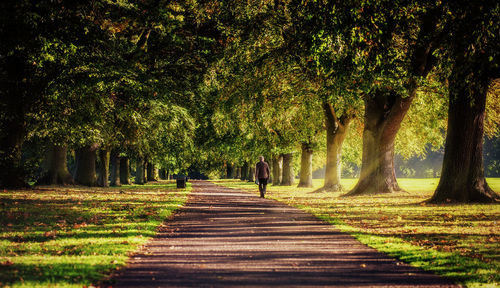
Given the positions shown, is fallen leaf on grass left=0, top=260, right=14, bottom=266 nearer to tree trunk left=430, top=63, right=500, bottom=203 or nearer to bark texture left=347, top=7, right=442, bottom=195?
tree trunk left=430, top=63, right=500, bottom=203

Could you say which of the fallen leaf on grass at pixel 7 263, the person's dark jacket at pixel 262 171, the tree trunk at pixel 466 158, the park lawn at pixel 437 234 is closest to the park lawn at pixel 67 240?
Answer: the fallen leaf on grass at pixel 7 263

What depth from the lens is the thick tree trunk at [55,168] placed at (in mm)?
26469

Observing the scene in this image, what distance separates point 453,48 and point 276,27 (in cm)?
921

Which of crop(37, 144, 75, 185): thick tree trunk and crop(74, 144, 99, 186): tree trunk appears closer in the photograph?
crop(37, 144, 75, 185): thick tree trunk

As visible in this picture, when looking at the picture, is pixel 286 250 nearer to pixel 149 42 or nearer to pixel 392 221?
pixel 392 221

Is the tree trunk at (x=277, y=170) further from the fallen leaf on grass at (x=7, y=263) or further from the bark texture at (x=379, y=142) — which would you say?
the fallen leaf on grass at (x=7, y=263)

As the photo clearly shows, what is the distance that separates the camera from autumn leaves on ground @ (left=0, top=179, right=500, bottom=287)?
19.4 ft

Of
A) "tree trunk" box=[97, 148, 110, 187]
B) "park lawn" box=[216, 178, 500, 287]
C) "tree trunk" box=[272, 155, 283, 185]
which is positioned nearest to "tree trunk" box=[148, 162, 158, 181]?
"tree trunk" box=[272, 155, 283, 185]

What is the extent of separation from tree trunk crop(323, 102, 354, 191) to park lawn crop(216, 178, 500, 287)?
1109 cm

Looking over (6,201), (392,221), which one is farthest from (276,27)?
(6,201)

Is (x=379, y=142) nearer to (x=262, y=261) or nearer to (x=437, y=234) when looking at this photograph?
(x=437, y=234)

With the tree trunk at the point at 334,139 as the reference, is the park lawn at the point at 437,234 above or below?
below

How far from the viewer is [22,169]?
66.4 ft

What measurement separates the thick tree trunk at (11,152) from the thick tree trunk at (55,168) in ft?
21.1
